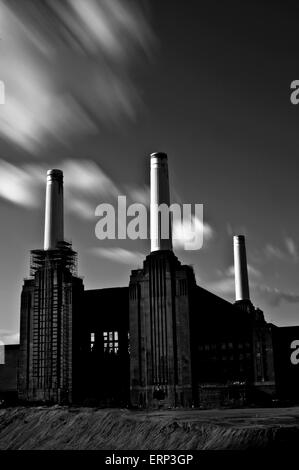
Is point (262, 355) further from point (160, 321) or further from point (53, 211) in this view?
point (53, 211)

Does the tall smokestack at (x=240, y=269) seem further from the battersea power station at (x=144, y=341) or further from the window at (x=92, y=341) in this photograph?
the window at (x=92, y=341)

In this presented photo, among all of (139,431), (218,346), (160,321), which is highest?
(160,321)

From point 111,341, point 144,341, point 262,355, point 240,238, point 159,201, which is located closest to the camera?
point 262,355

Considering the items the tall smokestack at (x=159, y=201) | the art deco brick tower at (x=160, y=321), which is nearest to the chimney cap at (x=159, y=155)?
the tall smokestack at (x=159, y=201)

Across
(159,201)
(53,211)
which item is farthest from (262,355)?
(53,211)

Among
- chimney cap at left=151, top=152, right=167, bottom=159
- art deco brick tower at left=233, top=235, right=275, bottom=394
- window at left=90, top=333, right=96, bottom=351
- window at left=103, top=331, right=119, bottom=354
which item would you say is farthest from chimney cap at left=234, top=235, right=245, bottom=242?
window at left=90, top=333, right=96, bottom=351

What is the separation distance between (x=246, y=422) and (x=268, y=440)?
221 inches

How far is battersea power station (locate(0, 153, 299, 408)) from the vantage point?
5922 cm

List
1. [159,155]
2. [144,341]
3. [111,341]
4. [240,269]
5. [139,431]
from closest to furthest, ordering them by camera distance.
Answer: [139,431] → [144,341] → [159,155] → [111,341] → [240,269]

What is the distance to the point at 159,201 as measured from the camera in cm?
6216

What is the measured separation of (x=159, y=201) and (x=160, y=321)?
1238 centimetres

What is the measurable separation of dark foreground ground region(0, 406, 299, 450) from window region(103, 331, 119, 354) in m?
23.1

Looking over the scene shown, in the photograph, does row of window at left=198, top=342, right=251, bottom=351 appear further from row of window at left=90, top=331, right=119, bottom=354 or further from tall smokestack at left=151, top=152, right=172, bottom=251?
Result: tall smokestack at left=151, top=152, right=172, bottom=251

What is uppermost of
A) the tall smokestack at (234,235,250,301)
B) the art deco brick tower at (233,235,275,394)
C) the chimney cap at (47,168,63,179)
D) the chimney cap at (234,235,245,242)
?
the chimney cap at (47,168,63,179)
